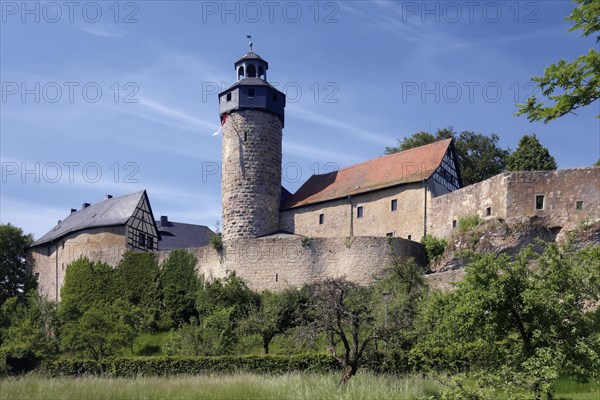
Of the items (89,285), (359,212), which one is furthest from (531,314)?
(89,285)

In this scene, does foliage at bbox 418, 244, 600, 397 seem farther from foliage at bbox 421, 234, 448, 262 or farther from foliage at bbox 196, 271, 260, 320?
foliage at bbox 421, 234, 448, 262

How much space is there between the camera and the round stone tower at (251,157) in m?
40.1

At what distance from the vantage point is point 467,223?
117 feet

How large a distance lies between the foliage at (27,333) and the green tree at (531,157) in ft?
83.5

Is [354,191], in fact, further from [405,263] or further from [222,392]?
[222,392]

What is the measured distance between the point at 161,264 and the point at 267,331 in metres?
9.86

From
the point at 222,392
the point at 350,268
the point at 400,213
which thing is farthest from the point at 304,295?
the point at 222,392

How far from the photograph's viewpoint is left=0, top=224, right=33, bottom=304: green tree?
149 ft

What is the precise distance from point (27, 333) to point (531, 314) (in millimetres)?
23281

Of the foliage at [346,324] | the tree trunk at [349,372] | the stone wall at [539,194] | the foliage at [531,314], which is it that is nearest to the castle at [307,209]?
the stone wall at [539,194]

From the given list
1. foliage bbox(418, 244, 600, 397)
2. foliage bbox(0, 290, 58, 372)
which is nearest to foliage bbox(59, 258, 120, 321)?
foliage bbox(0, 290, 58, 372)

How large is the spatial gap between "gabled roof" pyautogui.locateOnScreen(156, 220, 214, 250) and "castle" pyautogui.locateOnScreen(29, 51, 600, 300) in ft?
16.0

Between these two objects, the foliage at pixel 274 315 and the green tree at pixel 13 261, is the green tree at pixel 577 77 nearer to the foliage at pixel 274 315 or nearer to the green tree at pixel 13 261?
the foliage at pixel 274 315

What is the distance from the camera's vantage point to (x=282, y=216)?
137 feet
